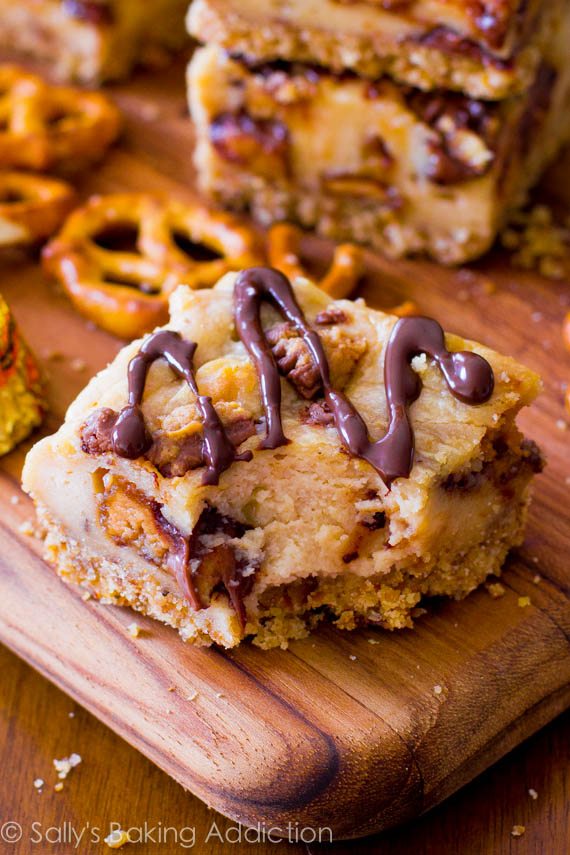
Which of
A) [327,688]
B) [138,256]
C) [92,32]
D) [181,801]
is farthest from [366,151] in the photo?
[181,801]

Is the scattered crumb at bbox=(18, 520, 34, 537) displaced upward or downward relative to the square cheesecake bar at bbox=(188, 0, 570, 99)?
downward

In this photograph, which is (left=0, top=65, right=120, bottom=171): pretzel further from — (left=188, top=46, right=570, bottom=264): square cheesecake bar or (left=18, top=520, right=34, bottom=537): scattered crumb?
(left=18, top=520, right=34, bottom=537): scattered crumb

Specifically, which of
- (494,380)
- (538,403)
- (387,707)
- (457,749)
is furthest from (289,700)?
(538,403)

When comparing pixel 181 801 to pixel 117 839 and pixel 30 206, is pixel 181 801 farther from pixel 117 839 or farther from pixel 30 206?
pixel 30 206

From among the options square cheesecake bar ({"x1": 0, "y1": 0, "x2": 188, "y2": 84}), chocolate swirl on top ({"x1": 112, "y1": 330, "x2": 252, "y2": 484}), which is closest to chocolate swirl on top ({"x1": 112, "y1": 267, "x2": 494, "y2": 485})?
chocolate swirl on top ({"x1": 112, "y1": 330, "x2": 252, "y2": 484})

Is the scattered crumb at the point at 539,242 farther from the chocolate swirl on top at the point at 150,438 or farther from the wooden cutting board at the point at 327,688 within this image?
the chocolate swirl on top at the point at 150,438

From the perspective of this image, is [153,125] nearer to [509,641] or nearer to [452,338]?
[452,338]

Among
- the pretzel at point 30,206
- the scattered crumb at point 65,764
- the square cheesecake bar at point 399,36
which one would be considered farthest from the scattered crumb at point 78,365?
the scattered crumb at point 65,764
